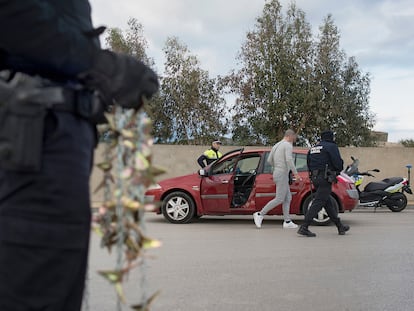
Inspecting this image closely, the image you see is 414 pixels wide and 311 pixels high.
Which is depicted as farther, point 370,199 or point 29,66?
point 370,199

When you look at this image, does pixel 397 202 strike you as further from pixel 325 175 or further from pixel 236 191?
pixel 325 175

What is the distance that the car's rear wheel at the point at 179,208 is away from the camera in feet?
32.9

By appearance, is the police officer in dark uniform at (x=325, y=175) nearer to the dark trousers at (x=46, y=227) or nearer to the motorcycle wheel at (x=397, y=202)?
the motorcycle wheel at (x=397, y=202)

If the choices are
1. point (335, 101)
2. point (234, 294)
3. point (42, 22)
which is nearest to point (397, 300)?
point (234, 294)

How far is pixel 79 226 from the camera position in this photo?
1479 millimetres

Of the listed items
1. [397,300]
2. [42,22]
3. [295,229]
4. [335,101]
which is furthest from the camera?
[335,101]

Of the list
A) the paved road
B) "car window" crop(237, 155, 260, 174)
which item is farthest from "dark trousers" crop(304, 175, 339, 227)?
"car window" crop(237, 155, 260, 174)

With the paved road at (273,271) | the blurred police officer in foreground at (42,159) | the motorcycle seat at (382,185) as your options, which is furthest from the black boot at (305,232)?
the blurred police officer in foreground at (42,159)

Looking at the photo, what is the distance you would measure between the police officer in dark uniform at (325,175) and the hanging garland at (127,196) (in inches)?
272

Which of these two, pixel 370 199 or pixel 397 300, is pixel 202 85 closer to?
pixel 370 199

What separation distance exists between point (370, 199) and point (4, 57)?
40.2ft

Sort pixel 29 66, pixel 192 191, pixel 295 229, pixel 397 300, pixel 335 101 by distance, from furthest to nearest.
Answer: pixel 335 101 → pixel 192 191 → pixel 295 229 → pixel 397 300 → pixel 29 66

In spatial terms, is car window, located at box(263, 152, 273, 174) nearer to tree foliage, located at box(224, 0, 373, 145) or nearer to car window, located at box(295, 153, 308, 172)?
car window, located at box(295, 153, 308, 172)

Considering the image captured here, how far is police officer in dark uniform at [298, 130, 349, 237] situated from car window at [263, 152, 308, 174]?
5.20 ft
